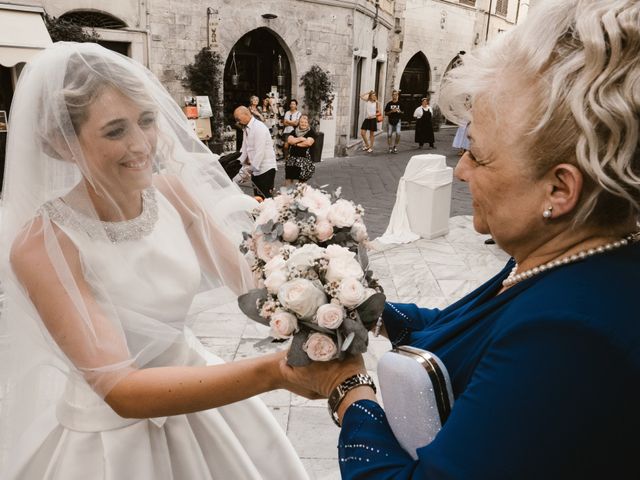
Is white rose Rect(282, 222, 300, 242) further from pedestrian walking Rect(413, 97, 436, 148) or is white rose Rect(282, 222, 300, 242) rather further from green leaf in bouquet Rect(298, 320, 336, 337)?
pedestrian walking Rect(413, 97, 436, 148)

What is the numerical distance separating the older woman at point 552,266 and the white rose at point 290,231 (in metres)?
0.49

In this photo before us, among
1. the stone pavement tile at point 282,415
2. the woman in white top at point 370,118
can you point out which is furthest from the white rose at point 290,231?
the woman in white top at point 370,118

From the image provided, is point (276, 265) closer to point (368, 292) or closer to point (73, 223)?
point (368, 292)

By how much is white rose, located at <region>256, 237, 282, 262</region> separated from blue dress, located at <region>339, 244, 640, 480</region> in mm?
663

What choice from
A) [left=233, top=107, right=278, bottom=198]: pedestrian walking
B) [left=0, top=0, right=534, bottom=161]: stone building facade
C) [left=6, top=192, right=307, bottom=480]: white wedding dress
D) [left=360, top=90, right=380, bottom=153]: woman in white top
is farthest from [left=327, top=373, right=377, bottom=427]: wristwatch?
[left=360, top=90, right=380, bottom=153]: woman in white top

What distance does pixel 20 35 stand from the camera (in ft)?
30.4

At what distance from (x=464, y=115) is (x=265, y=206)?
62cm

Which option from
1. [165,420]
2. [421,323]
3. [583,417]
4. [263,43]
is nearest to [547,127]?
[583,417]

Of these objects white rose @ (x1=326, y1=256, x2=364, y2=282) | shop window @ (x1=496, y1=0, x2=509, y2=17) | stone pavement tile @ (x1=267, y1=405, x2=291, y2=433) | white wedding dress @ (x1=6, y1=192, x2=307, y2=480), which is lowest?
stone pavement tile @ (x1=267, y1=405, x2=291, y2=433)

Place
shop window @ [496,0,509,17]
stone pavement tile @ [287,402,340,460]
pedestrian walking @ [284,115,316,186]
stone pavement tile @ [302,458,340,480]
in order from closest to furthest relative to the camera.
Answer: stone pavement tile @ [302,458,340,480]
stone pavement tile @ [287,402,340,460]
pedestrian walking @ [284,115,316,186]
shop window @ [496,0,509,17]

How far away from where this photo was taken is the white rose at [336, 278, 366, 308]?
1.18 metres

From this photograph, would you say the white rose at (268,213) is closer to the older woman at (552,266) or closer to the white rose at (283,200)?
the white rose at (283,200)

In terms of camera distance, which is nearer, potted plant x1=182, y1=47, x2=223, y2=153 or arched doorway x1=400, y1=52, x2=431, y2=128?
potted plant x1=182, y1=47, x2=223, y2=153

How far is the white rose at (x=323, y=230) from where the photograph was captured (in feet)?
4.62
